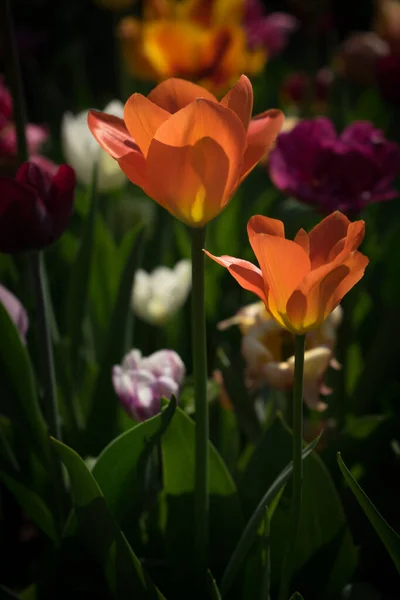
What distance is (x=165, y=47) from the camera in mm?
1170

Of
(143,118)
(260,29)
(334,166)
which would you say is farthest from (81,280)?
(260,29)

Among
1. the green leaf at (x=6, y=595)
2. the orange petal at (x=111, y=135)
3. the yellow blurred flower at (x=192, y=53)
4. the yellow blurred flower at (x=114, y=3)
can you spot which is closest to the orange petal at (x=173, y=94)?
the orange petal at (x=111, y=135)

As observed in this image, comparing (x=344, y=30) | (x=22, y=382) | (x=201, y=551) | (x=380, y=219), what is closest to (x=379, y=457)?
(x=201, y=551)

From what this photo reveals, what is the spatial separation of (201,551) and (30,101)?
207 cm

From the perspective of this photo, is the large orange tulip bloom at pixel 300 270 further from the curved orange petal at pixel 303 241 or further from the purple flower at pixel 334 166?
the purple flower at pixel 334 166

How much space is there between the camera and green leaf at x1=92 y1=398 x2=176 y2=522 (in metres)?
0.61

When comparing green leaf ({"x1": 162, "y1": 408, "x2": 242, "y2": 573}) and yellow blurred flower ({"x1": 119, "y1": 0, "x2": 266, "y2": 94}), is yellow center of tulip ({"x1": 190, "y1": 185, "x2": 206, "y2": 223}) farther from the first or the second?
yellow blurred flower ({"x1": 119, "y1": 0, "x2": 266, "y2": 94})

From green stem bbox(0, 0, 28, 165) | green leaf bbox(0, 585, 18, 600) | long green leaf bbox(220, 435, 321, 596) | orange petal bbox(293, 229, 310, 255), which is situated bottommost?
green leaf bbox(0, 585, 18, 600)

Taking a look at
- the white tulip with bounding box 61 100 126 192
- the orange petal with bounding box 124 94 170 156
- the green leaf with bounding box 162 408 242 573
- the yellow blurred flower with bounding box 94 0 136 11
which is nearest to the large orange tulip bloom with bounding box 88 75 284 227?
the orange petal with bounding box 124 94 170 156

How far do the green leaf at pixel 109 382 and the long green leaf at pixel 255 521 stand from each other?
0.85 ft

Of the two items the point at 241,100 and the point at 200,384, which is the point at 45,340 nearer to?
the point at 200,384

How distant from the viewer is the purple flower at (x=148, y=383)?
671mm

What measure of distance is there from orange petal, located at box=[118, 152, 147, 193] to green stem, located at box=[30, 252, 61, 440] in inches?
6.5

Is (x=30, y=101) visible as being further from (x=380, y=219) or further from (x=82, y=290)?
(x=82, y=290)
